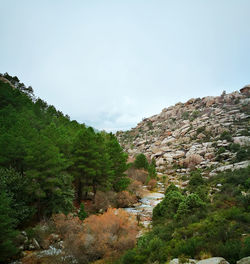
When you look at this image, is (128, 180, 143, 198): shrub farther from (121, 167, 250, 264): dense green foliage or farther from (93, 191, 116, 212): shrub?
(121, 167, 250, 264): dense green foliage

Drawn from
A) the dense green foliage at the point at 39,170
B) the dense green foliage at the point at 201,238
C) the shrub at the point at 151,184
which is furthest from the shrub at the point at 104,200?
the shrub at the point at 151,184

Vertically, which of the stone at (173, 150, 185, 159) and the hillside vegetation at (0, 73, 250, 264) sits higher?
the stone at (173, 150, 185, 159)

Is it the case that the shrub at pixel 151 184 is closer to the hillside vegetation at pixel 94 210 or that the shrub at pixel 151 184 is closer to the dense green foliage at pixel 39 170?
the hillside vegetation at pixel 94 210

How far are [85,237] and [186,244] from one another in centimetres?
727

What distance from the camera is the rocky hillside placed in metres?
36.2

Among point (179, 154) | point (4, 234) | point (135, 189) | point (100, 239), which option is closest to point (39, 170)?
point (4, 234)

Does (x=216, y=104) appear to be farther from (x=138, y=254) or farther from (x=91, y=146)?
(x=138, y=254)

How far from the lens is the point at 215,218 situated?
10.5 metres

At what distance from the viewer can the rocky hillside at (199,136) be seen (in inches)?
1425

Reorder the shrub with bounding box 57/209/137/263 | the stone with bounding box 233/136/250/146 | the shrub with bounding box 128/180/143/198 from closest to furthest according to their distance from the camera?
the shrub with bounding box 57/209/137/263, the shrub with bounding box 128/180/143/198, the stone with bounding box 233/136/250/146

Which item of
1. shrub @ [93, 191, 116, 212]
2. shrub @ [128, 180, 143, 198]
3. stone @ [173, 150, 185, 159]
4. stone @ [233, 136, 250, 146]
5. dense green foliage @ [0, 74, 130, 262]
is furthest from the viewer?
stone @ [173, 150, 185, 159]

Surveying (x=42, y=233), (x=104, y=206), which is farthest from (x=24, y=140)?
(x=104, y=206)

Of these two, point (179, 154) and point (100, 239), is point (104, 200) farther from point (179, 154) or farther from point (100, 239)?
point (179, 154)

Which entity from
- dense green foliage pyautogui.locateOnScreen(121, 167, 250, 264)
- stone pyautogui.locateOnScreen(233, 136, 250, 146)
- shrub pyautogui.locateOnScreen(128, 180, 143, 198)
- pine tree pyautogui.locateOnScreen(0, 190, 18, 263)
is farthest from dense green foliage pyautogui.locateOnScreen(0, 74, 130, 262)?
stone pyautogui.locateOnScreen(233, 136, 250, 146)
